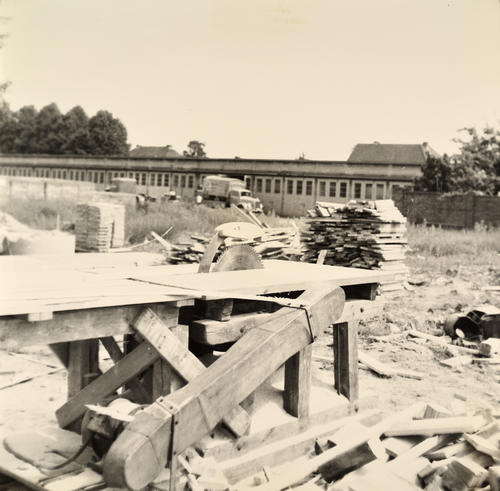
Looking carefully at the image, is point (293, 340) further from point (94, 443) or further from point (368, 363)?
point (368, 363)

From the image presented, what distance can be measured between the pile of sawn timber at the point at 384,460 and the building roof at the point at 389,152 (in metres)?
45.6

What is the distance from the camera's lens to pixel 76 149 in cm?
6838

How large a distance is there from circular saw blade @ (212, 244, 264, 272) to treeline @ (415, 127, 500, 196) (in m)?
29.1

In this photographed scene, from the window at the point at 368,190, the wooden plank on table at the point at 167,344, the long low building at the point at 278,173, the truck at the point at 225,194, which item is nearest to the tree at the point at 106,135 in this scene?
the long low building at the point at 278,173

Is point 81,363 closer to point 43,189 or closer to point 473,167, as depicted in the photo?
point 43,189

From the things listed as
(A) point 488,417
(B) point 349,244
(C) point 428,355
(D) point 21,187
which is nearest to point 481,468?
(A) point 488,417

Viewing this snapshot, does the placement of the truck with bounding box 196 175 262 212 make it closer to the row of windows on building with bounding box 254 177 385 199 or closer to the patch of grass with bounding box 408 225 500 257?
the row of windows on building with bounding box 254 177 385 199

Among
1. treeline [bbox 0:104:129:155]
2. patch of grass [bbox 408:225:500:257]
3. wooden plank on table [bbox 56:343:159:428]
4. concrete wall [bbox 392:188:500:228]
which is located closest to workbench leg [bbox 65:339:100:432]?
wooden plank on table [bbox 56:343:159:428]

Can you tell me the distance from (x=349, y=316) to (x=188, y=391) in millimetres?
1982

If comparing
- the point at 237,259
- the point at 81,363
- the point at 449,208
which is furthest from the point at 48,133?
the point at 81,363

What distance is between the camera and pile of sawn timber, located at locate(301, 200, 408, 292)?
1182 centimetres

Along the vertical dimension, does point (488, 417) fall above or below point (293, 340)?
below

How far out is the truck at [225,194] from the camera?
3606 centimetres

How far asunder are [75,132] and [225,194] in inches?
1497
